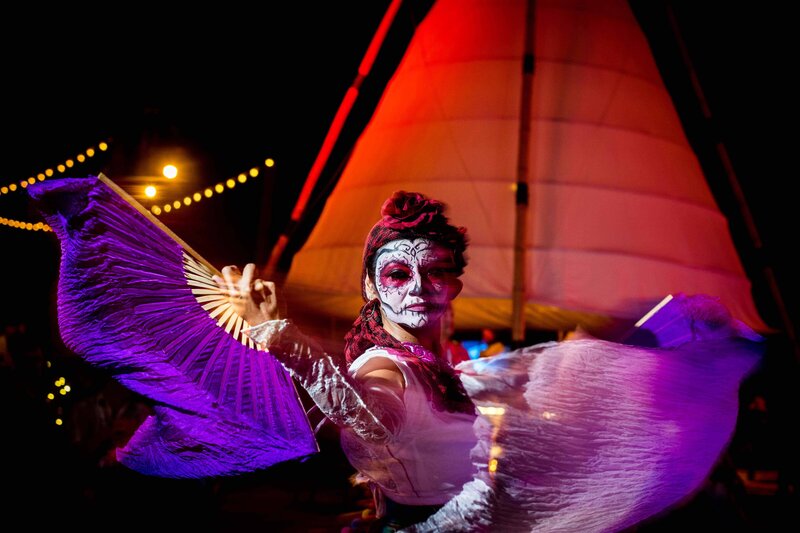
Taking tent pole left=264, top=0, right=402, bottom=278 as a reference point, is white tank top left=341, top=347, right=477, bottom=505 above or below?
below

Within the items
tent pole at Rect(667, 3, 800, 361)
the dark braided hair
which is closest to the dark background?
tent pole at Rect(667, 3, 800, 361)

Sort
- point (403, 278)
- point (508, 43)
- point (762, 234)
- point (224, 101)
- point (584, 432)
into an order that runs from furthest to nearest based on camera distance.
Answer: point (762, 234) < point (224, 101) < point (508, 43) < point (403, 278) < point (584, 432)

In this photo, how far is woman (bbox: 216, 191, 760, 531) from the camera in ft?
5.45

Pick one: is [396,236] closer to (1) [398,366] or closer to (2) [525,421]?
(1) [398,366]

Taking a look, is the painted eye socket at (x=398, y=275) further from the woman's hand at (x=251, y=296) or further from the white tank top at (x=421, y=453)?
the woman's hand at (x=251, y=296)

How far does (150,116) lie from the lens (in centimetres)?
700

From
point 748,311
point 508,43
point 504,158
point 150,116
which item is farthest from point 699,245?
point 150,116

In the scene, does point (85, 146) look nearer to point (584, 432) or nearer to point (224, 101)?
point (224, 101)

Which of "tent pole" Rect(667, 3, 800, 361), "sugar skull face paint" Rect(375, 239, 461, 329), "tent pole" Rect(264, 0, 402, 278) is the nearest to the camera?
"sugar skull face paint" Rect(375, 239, 461, 329)

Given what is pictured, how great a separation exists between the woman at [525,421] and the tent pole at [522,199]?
396cm

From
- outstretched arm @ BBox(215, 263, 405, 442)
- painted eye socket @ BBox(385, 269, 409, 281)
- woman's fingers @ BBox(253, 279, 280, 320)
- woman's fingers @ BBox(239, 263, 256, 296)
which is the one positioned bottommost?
outstretched arm @ BBox(215, 263, 405, 442)

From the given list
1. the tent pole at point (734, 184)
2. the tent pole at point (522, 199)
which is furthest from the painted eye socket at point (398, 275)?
the tent pole at point (734, 184)

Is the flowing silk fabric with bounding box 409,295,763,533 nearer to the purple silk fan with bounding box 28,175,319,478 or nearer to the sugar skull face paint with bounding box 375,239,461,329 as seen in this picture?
the sugar skull face paint with bounding box 375,239,461,329

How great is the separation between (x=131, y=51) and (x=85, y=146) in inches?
43.4
